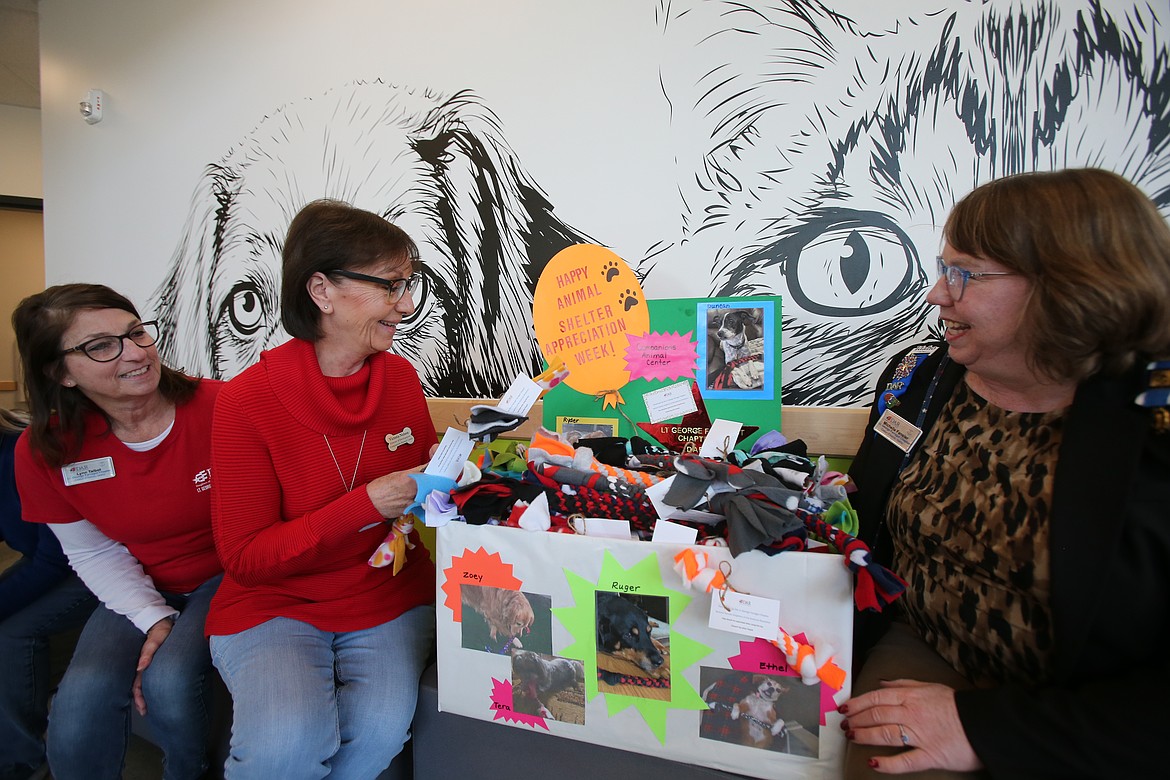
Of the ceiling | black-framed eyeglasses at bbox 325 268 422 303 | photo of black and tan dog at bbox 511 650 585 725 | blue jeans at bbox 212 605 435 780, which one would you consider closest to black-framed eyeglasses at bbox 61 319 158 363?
black-framed eyeglasses at bbox 325 268 422 303

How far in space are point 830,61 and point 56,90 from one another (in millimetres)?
3795

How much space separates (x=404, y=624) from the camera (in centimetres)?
131

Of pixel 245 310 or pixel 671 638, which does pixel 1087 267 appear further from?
pixel 245 310

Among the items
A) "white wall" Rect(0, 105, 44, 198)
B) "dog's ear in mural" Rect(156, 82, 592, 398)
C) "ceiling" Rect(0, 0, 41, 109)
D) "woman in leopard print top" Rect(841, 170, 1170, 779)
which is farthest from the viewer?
"white wall" Rect(0, 105, 44, 198)

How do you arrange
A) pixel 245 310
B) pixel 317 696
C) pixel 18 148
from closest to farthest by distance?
pixel 317 696 → pixel 245 310 → pixel 18 148

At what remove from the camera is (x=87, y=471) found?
1.45m

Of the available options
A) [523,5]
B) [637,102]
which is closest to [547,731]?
[637,102]

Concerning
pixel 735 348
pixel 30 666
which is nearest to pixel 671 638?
pixel 735 348

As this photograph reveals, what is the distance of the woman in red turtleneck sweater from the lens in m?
1.13

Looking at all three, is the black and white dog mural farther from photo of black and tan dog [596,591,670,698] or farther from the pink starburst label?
photo of black and tan dog [596,591,670,698]

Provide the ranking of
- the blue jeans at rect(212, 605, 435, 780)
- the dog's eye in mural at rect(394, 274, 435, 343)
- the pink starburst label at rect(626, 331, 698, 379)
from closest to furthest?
the blue jeans at rect(212, 605, 435, 780), the pink starburst label at rect(626, 331, 698, 379), the dog's eye in mural at rect(394, 274, 435, 343)

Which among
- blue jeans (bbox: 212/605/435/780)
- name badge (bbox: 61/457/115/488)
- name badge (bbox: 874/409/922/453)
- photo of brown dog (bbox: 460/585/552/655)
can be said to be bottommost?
blue jeans (bbox: 212/605/435/780)

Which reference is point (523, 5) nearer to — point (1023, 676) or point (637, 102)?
point (637, 102)

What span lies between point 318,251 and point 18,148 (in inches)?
218
